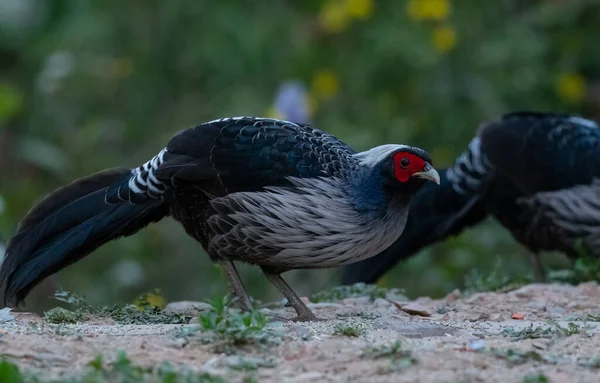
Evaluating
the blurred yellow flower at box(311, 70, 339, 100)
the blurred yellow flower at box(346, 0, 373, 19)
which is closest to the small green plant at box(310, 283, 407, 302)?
the blurred yellow flower at box(311, 70, 339, 100)

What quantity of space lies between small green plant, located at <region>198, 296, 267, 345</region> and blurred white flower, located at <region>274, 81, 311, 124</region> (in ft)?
15.5

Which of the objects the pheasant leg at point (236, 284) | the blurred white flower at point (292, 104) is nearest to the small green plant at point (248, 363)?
the pheasant leg at point (236, 284)

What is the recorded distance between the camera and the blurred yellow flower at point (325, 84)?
1006 cm

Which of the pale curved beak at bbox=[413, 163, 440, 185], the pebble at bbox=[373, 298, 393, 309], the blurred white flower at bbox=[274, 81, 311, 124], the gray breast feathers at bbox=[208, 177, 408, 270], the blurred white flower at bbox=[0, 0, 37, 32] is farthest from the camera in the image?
the blurred white flower at bbox=[0, 0, 37, 32]

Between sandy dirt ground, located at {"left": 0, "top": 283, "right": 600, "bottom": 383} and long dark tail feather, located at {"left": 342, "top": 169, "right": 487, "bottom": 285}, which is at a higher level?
long dark tail feather, located at {"left": 342, "top": 169, "right": 487, "bottom": 285}

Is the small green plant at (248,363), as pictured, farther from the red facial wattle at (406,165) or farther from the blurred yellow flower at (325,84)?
the blurred yellow flower at (325,84)

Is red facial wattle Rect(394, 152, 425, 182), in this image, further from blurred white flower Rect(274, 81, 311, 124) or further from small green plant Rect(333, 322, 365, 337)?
blurred white flower Rect(274, 81, 311, 124)

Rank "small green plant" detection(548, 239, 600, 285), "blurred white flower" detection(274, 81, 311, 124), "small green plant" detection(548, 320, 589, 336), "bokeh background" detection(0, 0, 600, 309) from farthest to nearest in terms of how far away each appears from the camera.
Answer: "bokeh background" detection(0, 0, 600, 309)
"blurred white flower" detection(274, 81, 311, 124)
"small green plant" detection(548, 239, 600, 285)
"small green plant" detection(548, 320, 589, 336)

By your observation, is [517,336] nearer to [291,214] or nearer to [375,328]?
[375,328]

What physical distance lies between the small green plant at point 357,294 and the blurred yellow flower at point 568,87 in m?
4.47

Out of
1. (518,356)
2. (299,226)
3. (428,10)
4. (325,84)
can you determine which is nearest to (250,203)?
(299,226)

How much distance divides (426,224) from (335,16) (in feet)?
8.83

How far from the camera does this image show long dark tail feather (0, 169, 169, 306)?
19.2 feet

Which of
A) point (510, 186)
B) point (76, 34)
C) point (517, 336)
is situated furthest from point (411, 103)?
point (517, 336)
